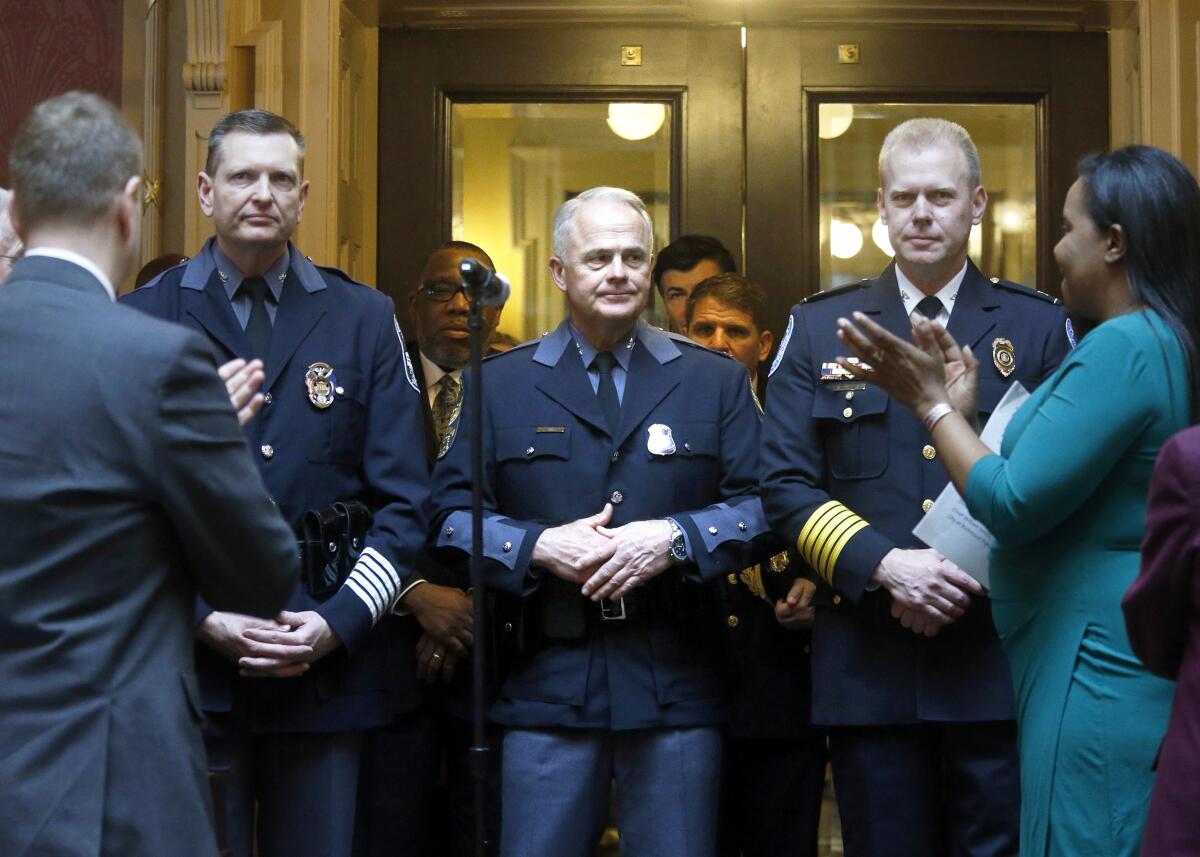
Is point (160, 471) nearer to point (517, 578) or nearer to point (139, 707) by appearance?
point (139, 707)

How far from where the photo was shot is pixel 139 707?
2.30 meters

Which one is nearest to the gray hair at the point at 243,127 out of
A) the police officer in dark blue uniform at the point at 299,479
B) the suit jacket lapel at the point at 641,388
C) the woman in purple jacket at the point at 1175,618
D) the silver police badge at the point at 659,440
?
the police officer in dark blue uniform at the point at 299,479

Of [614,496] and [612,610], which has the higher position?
[614,496]

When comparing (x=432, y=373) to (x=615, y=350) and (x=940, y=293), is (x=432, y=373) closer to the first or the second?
(x=615, y=350)

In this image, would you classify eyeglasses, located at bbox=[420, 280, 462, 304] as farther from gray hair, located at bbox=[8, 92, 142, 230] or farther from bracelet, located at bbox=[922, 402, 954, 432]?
gray hair, located at bbox=[8, 92, 142, 230]

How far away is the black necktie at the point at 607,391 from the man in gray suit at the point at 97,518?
4.47 feet

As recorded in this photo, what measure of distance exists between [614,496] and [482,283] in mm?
637

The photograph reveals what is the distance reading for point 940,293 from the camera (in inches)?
146

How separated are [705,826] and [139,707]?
1.54m

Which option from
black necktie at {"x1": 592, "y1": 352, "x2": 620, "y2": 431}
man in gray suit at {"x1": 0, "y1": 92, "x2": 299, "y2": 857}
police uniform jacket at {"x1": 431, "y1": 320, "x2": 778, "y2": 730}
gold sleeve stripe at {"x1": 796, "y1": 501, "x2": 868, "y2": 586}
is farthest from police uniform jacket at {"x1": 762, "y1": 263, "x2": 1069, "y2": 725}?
man in gray suit at {"x1": 0, "y1": 92, "x2": 299, "y2": 857}

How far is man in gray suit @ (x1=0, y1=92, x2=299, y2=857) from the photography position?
224cm

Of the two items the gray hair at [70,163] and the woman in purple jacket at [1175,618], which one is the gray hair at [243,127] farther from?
the woman in purple jacket at [1175,618]

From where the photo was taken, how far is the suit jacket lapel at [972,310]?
143 inches

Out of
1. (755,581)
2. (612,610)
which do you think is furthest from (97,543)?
(755,581)
